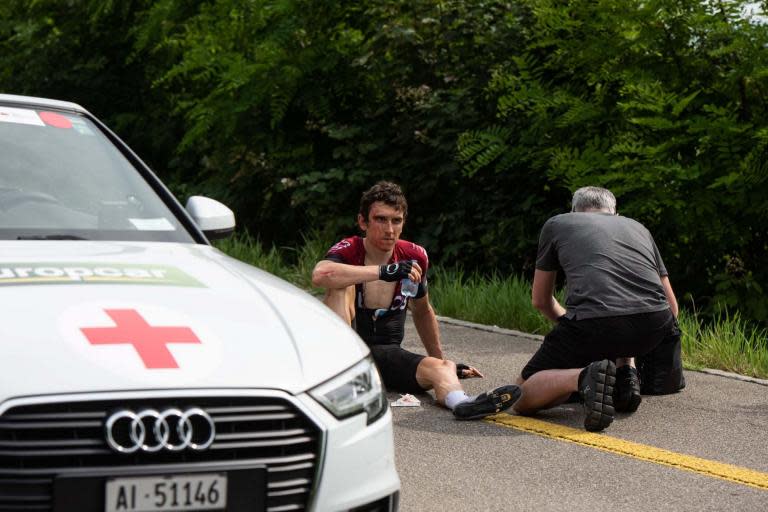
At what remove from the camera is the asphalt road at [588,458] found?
502 centimetres

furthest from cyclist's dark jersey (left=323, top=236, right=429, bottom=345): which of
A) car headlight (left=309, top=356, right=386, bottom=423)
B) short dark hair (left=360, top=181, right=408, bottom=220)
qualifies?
car headlight (left=309, top=356, right=386, bottom=423)

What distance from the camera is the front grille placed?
302 centimetres

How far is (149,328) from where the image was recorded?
3402 mm

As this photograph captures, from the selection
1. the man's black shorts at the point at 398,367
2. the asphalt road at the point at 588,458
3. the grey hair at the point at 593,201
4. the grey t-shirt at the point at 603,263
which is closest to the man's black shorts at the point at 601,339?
the grey t-shirt at the point at 603,263

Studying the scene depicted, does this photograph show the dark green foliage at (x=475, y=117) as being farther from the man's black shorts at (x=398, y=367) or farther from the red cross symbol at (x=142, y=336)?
the red cross symbol at (x=142, y=336)

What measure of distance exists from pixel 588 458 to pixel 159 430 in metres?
3.01

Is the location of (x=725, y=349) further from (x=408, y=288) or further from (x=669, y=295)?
(x=408, y=288)

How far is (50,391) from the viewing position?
3.08m

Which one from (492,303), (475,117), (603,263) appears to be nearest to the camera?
(603,263)

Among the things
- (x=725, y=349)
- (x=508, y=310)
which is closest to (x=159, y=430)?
(x=725, y=349)

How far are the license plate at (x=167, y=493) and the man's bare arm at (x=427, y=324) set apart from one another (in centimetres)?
419

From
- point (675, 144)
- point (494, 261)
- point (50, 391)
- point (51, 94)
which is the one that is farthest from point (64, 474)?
point (51, 94)

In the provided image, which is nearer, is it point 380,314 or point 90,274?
point 90,274

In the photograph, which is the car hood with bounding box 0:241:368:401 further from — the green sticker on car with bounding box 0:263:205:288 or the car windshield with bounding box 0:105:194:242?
the car windshield with bounding box 0:105:194:242
